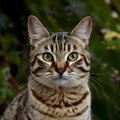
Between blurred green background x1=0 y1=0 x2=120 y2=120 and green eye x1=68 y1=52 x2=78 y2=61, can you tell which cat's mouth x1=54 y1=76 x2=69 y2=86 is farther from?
blurred green background x1=0 y1=0 x2=120 y2=120

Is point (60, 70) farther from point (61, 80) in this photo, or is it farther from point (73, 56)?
point (73, 56)

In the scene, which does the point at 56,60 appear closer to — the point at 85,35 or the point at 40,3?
the point at 85,35

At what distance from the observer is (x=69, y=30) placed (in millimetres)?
7230

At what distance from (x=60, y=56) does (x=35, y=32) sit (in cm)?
39

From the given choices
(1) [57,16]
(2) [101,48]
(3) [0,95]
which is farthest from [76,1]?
(3) [0,95]

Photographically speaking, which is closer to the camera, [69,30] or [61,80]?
[61,80]

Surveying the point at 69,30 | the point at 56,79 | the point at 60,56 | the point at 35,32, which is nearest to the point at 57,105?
the point at 56,79

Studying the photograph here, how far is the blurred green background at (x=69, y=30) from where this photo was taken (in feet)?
22.6

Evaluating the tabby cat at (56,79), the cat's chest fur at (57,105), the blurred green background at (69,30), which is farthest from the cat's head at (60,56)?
the blurred green background at (69,30)

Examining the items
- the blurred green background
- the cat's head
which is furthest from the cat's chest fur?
the blurred green background

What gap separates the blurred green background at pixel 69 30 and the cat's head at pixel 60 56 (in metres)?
1.18

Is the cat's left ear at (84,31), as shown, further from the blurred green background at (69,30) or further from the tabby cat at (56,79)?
the blurred green background at (69,30)

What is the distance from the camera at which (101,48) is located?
680cm

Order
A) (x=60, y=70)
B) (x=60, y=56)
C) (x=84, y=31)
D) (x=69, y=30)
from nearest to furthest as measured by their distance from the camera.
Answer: (x=60, y=70) → (x=60, y=56) → (x=84, y=31) → (x=69, y=30)
